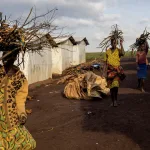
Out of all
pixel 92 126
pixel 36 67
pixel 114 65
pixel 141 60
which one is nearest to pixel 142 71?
pixel 141 60

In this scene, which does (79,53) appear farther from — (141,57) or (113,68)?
(113,68)

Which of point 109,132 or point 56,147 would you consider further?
point 109,132

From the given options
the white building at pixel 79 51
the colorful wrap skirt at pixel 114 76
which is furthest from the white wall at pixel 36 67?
the white building at pixel 79 51

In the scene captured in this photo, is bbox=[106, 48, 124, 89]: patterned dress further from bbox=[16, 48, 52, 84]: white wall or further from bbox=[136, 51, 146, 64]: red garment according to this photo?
bbox=[16, 48, 52, 84]: white wall

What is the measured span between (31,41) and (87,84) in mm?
7962

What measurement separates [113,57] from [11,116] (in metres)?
5.51

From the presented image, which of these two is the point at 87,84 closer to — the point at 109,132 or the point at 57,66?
the point at 109,132

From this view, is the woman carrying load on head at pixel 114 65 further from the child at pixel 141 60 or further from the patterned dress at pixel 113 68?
the child at pixel 141 60

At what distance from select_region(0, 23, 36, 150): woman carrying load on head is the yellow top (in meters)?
5.24

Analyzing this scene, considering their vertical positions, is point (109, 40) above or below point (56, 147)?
above

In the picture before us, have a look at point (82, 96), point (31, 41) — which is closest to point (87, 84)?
point (82, 96)

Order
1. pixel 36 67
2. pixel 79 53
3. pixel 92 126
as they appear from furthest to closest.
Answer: pixel 79 53, pixel 36 67, pixel 92 126

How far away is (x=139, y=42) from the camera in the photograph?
11.0 meters

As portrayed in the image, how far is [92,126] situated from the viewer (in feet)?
22.5
